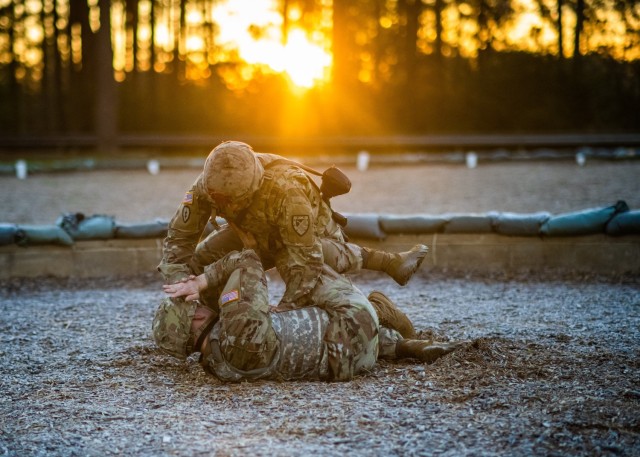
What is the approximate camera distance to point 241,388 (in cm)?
396

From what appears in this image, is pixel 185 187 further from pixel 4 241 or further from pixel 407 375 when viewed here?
pixel 407 375

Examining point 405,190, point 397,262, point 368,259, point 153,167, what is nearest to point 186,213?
point 368,259

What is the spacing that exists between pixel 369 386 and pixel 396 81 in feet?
57.0

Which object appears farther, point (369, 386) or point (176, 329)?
point (176, 329)

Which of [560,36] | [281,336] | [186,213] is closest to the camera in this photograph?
[281,336]

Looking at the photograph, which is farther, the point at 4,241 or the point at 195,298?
the point at 4,241

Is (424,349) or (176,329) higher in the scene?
(176,329)

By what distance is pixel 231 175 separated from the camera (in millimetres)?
4070

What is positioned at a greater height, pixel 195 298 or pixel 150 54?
pixel 150 54

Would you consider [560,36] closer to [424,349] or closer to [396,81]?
[396,81]

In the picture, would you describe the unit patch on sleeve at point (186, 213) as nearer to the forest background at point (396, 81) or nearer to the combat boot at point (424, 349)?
the combat boot at point (424, 349)

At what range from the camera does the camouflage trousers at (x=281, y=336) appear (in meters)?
3.92

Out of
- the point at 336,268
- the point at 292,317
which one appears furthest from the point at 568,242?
the point at 292,317

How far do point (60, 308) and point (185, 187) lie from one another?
20.3 ft
